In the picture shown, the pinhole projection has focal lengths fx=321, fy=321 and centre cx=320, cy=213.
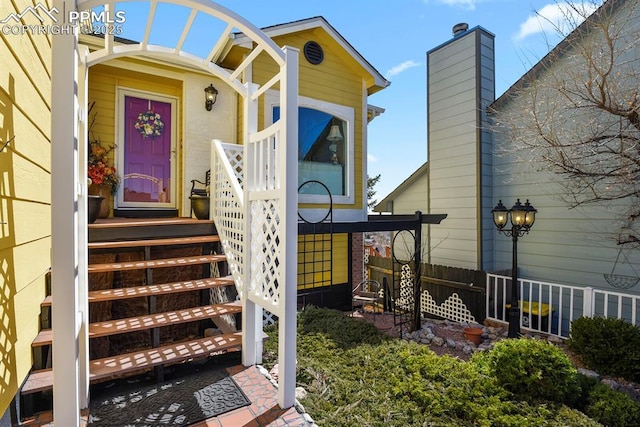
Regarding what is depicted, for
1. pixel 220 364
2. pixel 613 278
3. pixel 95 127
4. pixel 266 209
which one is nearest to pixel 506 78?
pixel 613 278

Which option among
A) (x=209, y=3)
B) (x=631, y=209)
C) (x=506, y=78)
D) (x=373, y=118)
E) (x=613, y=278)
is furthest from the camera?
(x=373, y=118)

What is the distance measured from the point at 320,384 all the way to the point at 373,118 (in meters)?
5.66

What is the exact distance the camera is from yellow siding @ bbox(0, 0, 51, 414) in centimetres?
159

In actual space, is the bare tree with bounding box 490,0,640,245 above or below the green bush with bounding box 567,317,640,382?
above

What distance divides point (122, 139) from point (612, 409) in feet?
20.4

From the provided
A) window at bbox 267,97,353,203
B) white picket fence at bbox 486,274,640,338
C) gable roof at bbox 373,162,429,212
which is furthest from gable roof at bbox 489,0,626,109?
white picket fence at bbox 486,274,640,338

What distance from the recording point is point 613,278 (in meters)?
4.91

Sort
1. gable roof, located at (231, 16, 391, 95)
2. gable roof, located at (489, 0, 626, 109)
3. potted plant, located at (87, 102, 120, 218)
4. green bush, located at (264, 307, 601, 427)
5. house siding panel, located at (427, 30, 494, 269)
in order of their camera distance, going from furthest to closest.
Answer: house siding panel, located at (427, 30, 494, 269) < gable roof, located at (231, 16, 391, 95) < potted plant, located at (87, 102, 120, 218) < gable roof, located at (489, 0, 626, 109) < green bush, located at (264, 307, 601, 427)

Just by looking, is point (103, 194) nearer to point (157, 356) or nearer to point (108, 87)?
point (108, 87)

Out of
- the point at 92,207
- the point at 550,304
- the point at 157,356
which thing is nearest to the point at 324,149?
the point at 92,207

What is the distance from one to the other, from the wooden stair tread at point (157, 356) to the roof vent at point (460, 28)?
7139 mm

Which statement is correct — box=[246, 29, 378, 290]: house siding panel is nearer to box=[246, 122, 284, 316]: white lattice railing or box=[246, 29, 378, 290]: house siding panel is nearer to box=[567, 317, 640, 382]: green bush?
box=[246, 122, 284, 316]: white lattice railing

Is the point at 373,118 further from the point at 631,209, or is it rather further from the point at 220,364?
the point at 220,364

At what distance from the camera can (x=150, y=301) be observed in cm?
279
